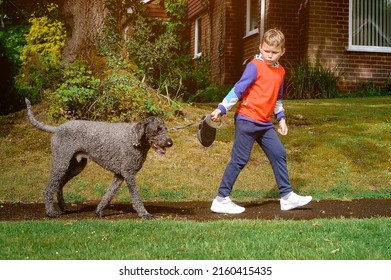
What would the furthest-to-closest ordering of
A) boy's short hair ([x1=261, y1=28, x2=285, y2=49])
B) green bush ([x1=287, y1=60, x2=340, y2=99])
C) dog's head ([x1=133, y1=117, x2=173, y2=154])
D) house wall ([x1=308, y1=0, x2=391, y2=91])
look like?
house wall ([x1=308, y1=0, x2=391, y2=91]) < green bush ([x1=287, y1=60, x2=340, y2=99]) < boy's short hair ([x1=261, y1=28, x2=285, y2=49]) < dog's head ([x1=133, y1=117, x2=173, y2=154])

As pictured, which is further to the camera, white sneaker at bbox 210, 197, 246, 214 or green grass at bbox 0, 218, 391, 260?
white sneaker at bbox 210, 197, 246, 214

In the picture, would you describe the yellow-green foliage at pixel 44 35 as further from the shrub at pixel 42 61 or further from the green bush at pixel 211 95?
the green bush at pixel 211 95

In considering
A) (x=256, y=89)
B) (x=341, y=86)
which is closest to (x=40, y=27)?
(x=341, y=86)

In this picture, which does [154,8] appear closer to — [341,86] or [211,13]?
[211,13]

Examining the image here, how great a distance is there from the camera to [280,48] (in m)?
5.98

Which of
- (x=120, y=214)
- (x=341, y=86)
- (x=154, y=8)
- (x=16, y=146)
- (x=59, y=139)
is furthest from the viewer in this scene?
(x=154, y=8)

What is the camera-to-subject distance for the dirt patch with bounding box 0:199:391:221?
19.8 ft

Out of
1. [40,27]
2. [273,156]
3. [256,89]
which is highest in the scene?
[40,27]

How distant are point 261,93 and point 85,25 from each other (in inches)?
218

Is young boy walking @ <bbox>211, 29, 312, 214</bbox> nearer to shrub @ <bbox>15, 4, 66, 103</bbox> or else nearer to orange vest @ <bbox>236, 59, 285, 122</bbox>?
orange vest @ <bbox>236, 59, 285, 122</bbox>

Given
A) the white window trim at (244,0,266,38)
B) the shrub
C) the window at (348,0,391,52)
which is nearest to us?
the shrub

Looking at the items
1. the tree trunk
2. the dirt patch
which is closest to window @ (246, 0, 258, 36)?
the tree trunk

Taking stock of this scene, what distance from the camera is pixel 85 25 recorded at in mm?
10812

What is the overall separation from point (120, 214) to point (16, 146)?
153 inches
